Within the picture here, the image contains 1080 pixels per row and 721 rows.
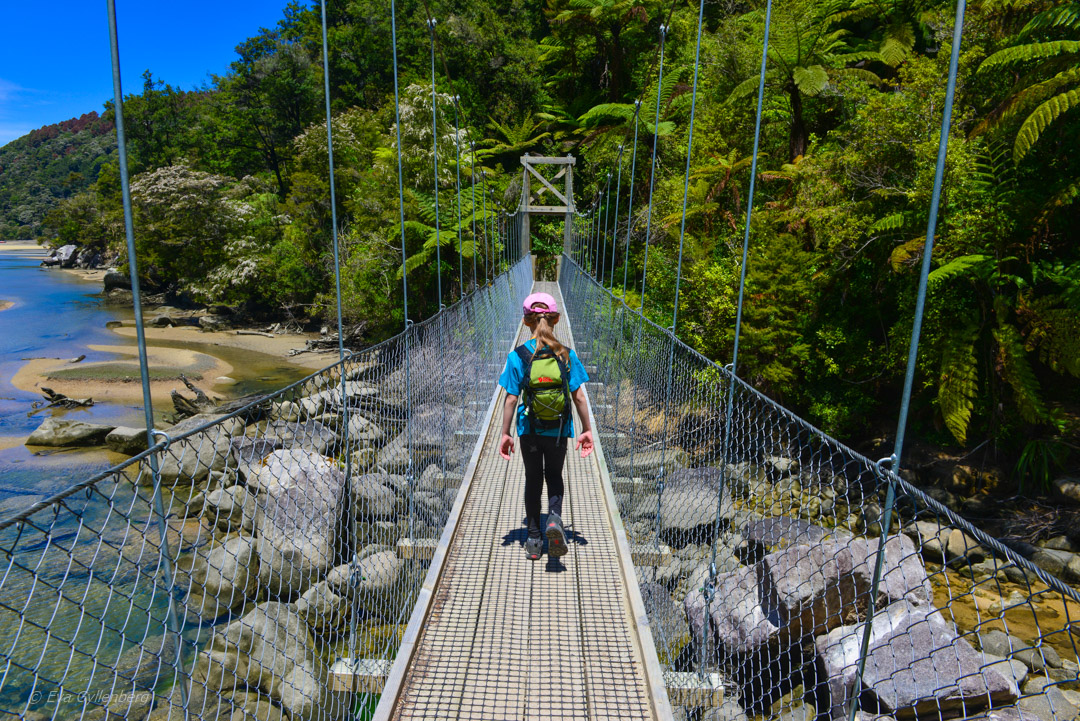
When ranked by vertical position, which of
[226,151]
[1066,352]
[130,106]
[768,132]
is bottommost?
[1066,352]

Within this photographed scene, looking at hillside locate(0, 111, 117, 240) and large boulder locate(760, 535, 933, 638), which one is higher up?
hillside locate(0, 111, 117, 240)

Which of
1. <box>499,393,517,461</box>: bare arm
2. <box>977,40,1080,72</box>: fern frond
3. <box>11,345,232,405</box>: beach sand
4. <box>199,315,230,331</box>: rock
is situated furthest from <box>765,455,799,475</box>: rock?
<box>199,315,230,331</box>: rock

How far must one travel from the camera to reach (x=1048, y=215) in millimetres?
4883

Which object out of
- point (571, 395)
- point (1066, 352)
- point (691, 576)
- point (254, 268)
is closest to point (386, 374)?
point (571, 395)

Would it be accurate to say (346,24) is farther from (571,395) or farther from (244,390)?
(571,395)

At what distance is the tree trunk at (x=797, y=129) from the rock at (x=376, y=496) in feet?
19.7

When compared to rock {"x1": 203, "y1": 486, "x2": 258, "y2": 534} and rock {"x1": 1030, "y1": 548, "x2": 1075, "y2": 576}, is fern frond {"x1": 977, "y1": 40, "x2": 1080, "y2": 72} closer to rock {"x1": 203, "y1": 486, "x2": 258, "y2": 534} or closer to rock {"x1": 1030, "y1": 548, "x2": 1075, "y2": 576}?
rock {"x1": 1030, "y1": 548, "x2": 1075, "y2": 576}

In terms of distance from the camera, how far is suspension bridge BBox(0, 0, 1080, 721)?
1363mm

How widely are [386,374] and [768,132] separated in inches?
314

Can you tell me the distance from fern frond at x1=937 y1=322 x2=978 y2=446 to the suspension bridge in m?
0.99

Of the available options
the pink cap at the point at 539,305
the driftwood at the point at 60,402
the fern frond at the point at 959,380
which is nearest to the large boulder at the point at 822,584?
the pink cap at the point at 539,305

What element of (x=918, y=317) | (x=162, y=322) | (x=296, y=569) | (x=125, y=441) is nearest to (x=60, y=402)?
(x=125, y=441)

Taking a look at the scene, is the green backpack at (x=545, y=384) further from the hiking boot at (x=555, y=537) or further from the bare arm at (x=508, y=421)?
the hiking boot at (x=555, y=537)

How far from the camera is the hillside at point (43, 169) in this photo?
35625 millimetres
